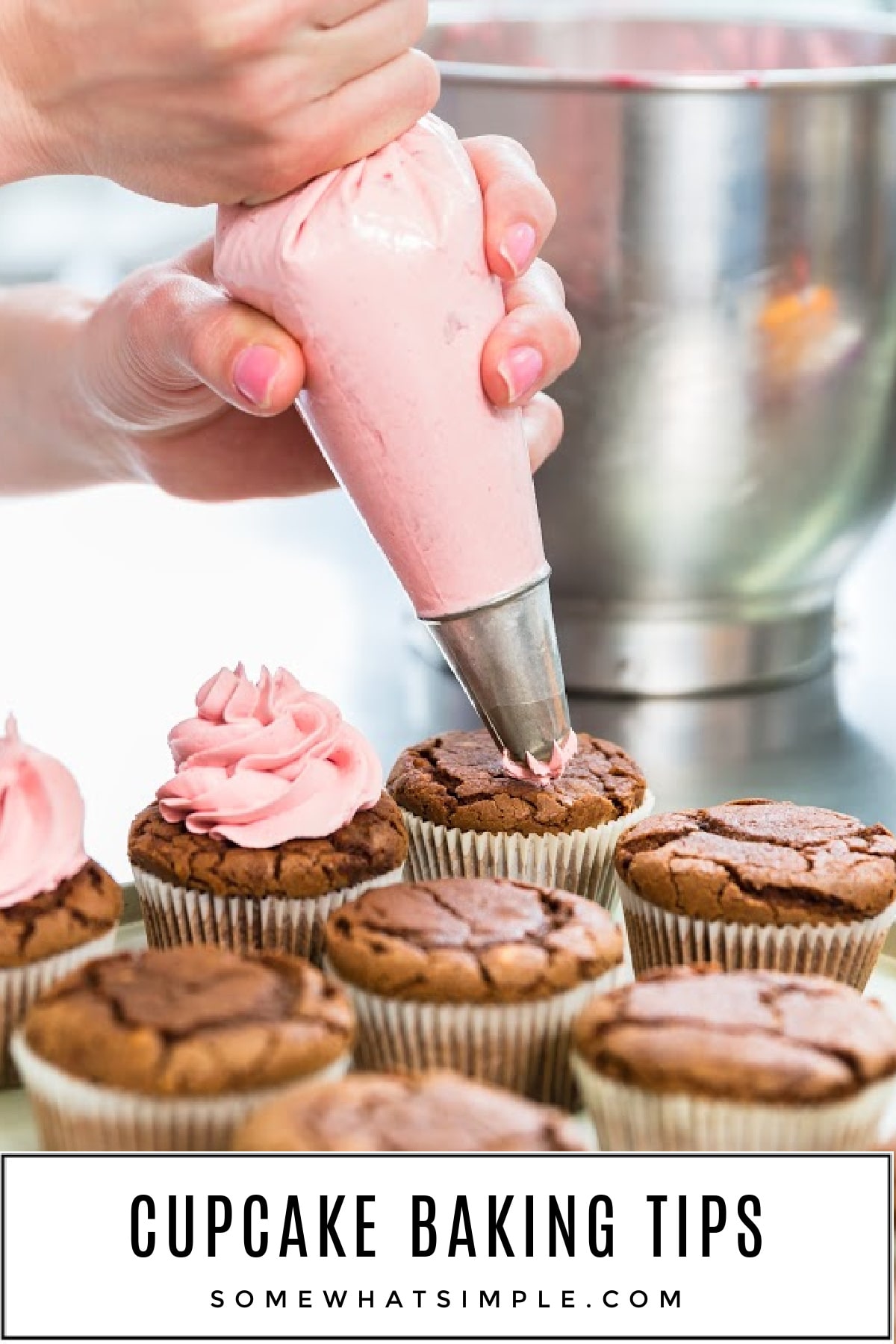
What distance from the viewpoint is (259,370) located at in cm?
115

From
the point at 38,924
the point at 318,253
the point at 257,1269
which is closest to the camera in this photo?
the point at 257,1269

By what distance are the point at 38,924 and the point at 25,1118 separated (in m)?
0.13

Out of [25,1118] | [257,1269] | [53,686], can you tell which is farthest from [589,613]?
[257,1269]

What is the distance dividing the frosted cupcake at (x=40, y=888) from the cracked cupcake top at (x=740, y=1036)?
36cm

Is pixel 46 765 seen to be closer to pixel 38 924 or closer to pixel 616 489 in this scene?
pixel 38 924

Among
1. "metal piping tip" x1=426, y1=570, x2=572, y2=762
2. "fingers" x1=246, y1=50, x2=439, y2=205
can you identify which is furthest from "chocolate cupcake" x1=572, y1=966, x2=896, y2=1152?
"fingers" x1=246, y1=50, x2=439, y2=205

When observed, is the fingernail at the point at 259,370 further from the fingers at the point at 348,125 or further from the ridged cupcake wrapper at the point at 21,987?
the ridged cupcake wrapper at the point at 21,987

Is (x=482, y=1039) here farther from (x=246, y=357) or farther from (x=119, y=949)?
(x=246, y=357)

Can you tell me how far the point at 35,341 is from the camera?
6.15 feet

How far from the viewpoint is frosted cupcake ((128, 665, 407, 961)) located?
52.1 inches

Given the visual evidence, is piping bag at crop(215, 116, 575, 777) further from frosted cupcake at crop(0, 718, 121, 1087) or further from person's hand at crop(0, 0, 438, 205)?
frosted cupcake at crop(0, 718, 121, 1087)

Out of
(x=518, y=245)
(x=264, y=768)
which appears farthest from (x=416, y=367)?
(x=264, y=768)

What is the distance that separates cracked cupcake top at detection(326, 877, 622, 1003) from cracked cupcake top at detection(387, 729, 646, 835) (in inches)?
6.8

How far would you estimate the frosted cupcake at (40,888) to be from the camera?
3.96ft
